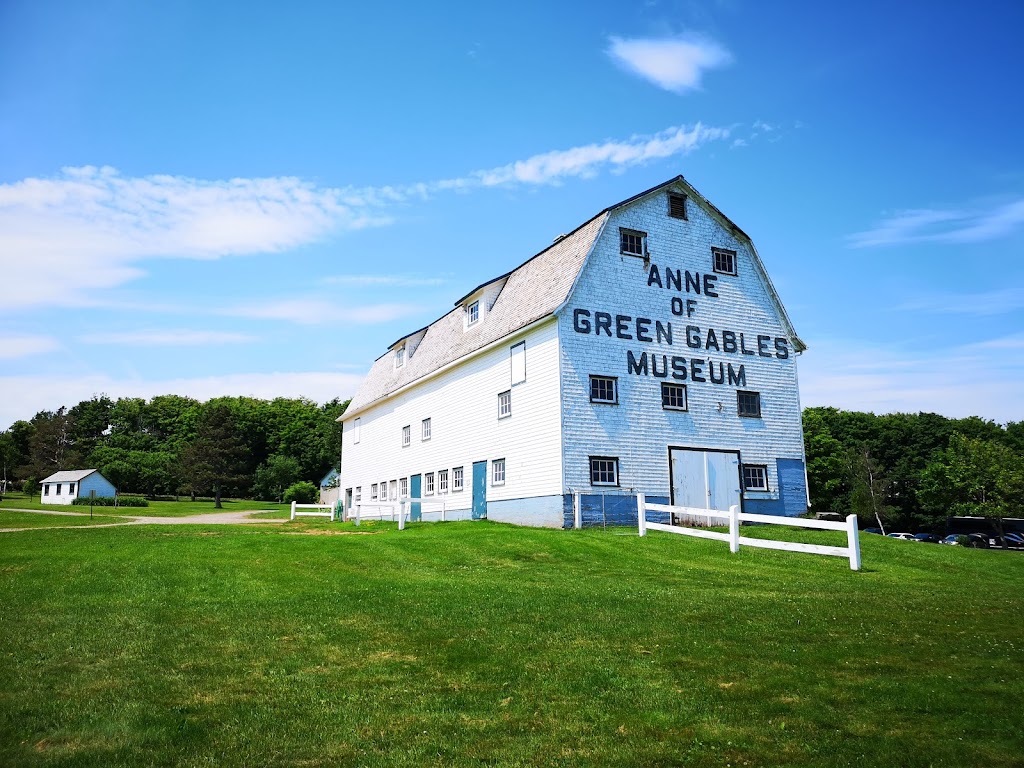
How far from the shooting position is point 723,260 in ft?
96.6

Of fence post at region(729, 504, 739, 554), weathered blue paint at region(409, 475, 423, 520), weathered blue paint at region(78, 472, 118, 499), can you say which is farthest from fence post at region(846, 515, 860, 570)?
weathered blue paint at region(78, 472, 118, 499)

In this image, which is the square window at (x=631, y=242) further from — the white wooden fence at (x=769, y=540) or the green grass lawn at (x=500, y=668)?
the green grass lawn at (x=500, y=668)

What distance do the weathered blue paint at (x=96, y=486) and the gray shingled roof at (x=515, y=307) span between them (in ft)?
165

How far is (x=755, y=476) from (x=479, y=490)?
1042 centimetres

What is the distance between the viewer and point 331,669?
7.72m

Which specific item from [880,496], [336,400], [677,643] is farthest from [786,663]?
[336,400]

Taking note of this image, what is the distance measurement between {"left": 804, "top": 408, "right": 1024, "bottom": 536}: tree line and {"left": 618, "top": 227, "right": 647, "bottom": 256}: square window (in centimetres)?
4453

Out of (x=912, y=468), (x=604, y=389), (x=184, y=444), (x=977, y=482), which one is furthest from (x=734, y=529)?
(x=184, y=444)

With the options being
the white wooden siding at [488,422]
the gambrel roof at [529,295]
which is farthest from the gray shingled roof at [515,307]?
the white wooden siding at [488,422]

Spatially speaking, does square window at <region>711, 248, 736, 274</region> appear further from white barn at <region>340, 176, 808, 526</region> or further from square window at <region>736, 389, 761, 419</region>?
square window at <region>736, 389, 761, 419</region>

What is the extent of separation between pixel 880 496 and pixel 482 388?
171ft

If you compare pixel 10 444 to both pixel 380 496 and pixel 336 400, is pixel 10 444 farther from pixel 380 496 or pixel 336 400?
pixel 380 496

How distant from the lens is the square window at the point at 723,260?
29.2 meters

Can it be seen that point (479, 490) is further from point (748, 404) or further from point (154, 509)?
point (154, 509)
